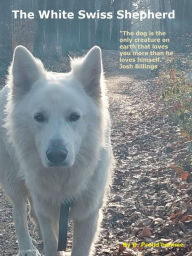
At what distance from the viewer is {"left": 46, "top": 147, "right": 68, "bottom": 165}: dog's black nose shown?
2.94 meters

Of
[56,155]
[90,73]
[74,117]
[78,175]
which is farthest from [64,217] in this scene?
[90,73]

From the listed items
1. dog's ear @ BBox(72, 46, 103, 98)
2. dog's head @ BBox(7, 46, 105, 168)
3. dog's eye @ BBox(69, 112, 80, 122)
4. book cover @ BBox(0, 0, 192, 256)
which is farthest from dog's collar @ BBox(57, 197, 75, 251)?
dog's ear @ BBox(72, 46, 103, 98)

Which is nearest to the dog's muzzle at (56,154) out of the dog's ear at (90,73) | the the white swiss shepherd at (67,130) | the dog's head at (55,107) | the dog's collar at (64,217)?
the dog's head at (55,107)

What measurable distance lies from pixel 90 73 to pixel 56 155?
993mm

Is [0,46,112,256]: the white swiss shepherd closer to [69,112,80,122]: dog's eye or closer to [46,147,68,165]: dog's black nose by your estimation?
[69,112,80,122]: dog's eye

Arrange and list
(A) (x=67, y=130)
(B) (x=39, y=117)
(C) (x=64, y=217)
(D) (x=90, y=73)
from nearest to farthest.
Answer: (A) (x=67, y=130) → (B) (x=39, y=117) → (C) (x=64, y=217) → (D) (x=90, y=73)

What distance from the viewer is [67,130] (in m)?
3.16

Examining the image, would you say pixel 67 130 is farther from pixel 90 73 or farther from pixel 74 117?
pixel 90 73

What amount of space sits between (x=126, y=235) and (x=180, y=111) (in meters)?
3.88

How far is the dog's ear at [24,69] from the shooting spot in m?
3.44

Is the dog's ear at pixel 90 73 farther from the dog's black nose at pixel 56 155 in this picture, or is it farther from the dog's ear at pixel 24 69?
the dog's black nose at pixel 56 155

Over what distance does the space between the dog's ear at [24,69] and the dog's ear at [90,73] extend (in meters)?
0.36

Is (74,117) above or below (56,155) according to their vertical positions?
above

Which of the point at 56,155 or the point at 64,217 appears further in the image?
the point at 64,217
